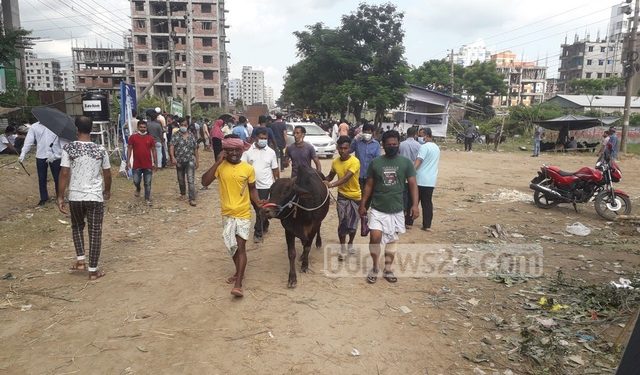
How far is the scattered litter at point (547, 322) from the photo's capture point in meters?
4.06

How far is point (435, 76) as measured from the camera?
45531mm

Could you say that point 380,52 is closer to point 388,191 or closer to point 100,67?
point 388,191

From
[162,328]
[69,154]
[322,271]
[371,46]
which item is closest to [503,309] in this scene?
[322,271]

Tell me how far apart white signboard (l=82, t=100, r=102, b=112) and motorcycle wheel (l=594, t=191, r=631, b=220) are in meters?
12.5

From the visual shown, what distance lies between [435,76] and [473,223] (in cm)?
4045

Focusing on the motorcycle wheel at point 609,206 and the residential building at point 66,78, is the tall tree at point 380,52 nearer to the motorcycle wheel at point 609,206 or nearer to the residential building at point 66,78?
the motorcycle wheel at point 609,206

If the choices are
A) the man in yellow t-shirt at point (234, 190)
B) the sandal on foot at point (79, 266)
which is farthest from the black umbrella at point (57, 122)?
the man in yellow t-shirt at point (234, 190)

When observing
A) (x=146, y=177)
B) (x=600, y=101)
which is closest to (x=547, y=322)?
(x=146, y=177)

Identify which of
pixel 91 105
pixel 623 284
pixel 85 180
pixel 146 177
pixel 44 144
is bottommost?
pixel 623 284

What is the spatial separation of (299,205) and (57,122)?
4288mm

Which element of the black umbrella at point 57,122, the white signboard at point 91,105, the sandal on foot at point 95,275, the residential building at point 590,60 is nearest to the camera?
the sandal on foot at point 95,275

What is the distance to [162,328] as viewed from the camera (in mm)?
3965

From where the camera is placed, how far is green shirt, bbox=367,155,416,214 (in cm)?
494

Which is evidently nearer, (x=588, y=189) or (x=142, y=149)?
(x=142, y=149)
